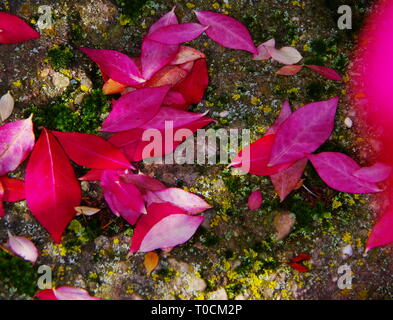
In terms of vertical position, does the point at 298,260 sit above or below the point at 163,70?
below

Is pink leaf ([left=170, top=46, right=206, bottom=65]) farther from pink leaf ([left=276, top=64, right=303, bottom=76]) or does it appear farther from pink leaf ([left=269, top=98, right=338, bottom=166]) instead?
pink leaf ([left=269, top=98, right=338, bottom=166])

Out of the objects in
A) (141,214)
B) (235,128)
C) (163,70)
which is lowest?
(141,214)

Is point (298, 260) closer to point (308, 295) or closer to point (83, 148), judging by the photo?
point (308, 295)

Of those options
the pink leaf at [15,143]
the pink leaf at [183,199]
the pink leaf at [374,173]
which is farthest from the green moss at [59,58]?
the pink leaf at [374,173]

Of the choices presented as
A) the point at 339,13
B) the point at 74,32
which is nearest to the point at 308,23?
the point at 339,13

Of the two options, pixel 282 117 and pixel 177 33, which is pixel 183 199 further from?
pixel 177 33

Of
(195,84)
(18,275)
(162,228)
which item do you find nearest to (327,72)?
(195,84)

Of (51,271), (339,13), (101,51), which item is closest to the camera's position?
(51,271)

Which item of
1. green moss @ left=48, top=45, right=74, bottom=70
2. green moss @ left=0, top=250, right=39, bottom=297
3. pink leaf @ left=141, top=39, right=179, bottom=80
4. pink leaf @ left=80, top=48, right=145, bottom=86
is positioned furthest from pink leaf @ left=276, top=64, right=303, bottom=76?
green moss @ left=0, top=250, right=39, bottom=297
